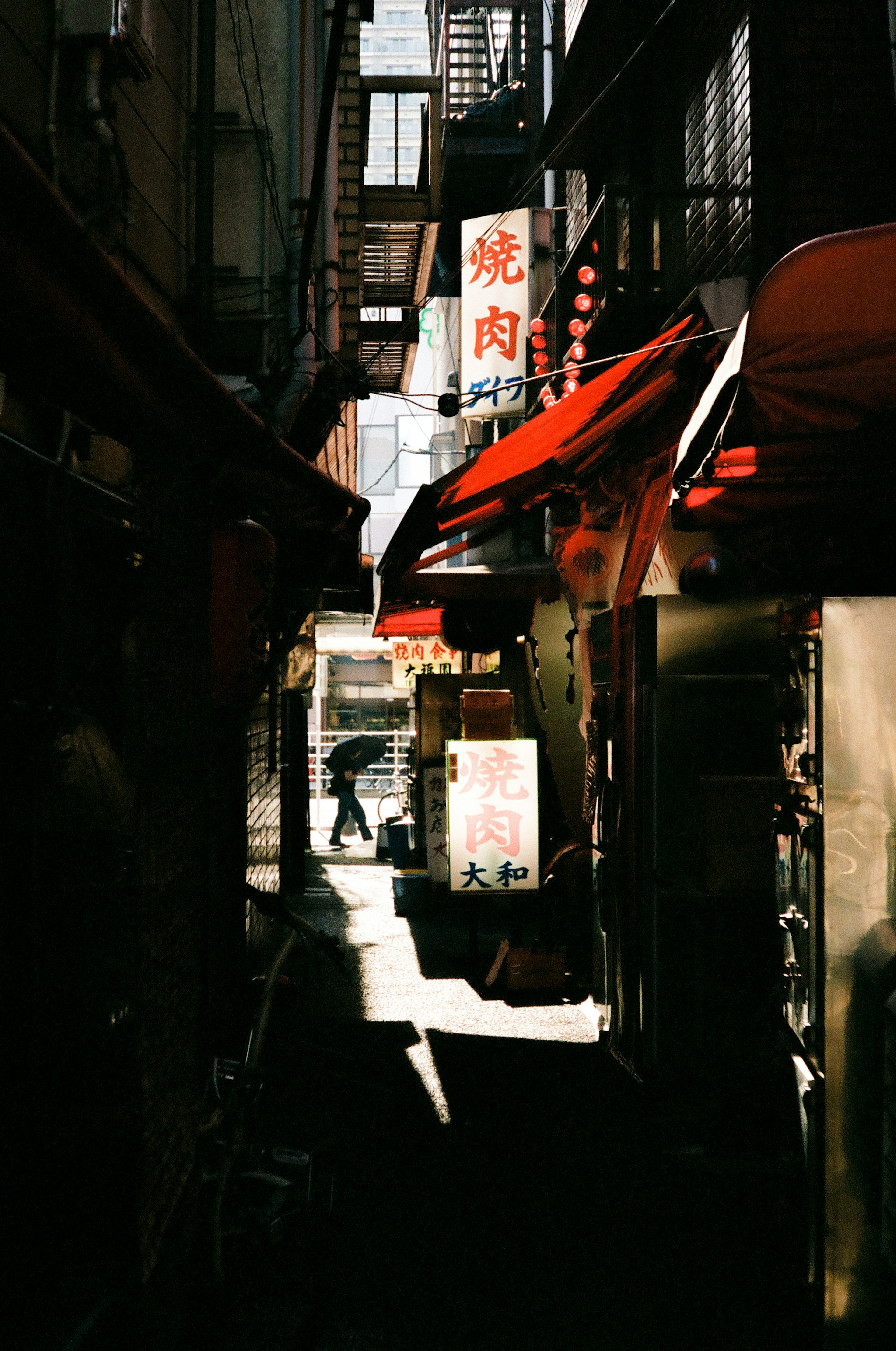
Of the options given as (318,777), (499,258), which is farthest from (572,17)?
(318,777)

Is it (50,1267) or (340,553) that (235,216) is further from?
(50,1267)

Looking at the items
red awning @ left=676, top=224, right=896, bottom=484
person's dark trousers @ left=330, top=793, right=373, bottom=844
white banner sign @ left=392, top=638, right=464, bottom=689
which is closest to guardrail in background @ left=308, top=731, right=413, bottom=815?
white banner sign @ left=392, top=638, right=464, bottom=689

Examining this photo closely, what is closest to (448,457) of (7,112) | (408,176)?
(408,176)

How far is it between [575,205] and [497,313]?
7.73 ft

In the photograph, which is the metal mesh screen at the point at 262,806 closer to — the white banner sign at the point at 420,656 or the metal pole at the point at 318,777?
the white banner sign at the point at 420,656

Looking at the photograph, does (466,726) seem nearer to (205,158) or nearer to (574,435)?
(574,435)

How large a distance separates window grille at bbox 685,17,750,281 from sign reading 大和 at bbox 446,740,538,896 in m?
5.38

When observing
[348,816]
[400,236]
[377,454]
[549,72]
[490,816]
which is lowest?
[348,816]

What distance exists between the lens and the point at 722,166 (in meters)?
9.01

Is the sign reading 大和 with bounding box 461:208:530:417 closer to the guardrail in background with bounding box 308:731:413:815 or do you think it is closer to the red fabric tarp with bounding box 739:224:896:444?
the red fabric tarp with bounding box 739:224:896:444

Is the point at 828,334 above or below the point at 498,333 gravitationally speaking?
below

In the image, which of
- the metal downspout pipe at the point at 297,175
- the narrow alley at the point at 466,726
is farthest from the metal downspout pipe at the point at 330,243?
the metal downspout pipe at the point at 297,175

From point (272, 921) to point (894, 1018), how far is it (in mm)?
7786

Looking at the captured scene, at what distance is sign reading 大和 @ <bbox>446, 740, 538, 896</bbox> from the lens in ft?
33.5
